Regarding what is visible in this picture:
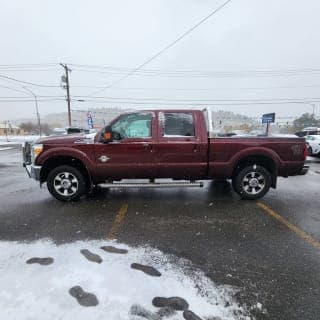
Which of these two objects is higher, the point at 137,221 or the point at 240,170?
the point at 240,170

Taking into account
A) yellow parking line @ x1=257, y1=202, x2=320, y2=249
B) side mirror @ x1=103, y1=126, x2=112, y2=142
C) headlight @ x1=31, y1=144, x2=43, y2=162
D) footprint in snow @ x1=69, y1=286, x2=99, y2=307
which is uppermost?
side mirror @ x1=103, y1=126, x2=112, y2=142

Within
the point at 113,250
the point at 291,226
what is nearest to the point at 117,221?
the point at 113,250

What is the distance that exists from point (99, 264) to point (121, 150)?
2630 mm

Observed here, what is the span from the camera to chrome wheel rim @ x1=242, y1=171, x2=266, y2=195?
219 inches

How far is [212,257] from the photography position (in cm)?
331

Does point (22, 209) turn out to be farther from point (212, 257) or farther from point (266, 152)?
point (266, 152)

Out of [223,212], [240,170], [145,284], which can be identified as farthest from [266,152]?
[145,284]

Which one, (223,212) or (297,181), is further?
(297,181)

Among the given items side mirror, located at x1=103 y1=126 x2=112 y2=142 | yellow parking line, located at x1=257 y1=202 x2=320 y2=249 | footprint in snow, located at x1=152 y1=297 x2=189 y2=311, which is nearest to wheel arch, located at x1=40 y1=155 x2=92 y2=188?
side mirror, located at x1=103 y1=126 x2=112 y2=142

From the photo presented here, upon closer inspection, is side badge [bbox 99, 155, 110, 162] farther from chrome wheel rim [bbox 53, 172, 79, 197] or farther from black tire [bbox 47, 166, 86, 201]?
chrome wheel rim [bbox 53, 172, 79, 197]

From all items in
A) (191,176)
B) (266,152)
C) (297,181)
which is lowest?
(297,181)

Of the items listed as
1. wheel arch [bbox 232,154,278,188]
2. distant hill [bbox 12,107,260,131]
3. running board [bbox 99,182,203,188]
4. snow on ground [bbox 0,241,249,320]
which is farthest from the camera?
distant hill [bbox 12,107,260,131]

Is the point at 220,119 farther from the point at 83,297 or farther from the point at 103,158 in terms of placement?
the point at 83,297

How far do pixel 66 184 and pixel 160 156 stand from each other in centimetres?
205
